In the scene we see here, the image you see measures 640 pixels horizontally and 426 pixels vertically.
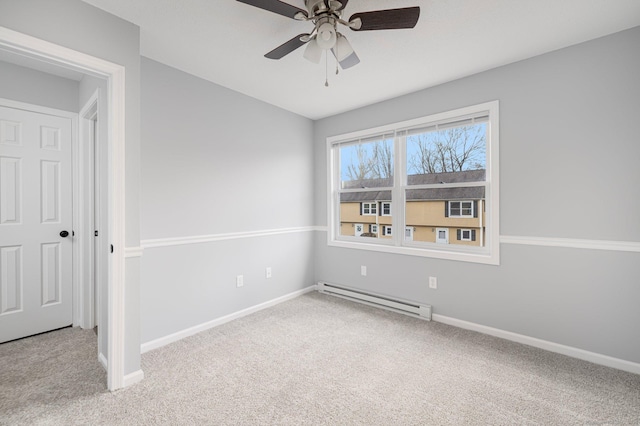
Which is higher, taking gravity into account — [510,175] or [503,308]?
[510,175]

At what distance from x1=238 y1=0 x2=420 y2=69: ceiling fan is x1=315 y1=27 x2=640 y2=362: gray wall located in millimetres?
1639

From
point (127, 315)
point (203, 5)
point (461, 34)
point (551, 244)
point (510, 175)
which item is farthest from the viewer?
point (510, 175)

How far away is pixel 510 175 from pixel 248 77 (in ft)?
8.80

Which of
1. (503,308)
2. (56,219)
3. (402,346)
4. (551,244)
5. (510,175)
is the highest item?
(510,175)

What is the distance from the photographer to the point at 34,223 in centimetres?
265

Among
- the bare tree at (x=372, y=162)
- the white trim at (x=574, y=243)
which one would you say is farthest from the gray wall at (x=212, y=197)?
the white trim at (x=574, y=243)

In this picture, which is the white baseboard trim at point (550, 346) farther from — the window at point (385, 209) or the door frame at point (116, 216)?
the door frame at point (116, 216)

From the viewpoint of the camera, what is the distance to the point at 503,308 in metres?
2.62

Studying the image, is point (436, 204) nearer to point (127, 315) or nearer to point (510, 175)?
point (510, 175)

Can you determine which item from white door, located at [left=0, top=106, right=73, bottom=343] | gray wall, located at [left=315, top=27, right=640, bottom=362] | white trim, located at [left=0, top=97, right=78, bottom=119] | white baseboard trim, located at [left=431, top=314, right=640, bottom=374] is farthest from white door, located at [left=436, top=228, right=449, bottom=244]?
white trim, located at [left=0, top=97, right=78, bottom=119]

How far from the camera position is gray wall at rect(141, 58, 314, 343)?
2459 mm

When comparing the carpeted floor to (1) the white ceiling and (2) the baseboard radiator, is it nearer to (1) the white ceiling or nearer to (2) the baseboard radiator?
(2) the baseboard radiator

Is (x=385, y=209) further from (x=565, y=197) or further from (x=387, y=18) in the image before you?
(x=387, y=18)

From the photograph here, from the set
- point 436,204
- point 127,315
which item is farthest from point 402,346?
point 127,315
